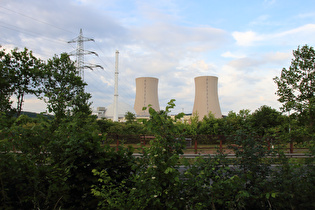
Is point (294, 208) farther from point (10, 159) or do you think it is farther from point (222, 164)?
point (10, 159)

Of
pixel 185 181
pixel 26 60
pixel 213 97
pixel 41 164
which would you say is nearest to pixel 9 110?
pixel 26 60

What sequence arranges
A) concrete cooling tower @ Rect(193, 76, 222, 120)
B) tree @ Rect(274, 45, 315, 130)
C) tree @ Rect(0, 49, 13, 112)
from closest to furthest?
tree @ Rect(274, 45, 315, 130) → tree @ Rect(0, 49, 13, 112) → concrete cooling tower @ Rect(193, 76, 222, 120)

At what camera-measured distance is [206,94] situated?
133 ft

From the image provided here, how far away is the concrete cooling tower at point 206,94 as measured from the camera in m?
40.6

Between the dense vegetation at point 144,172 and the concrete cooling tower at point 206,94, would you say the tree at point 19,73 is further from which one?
the concrete cooling tower at point 206,94

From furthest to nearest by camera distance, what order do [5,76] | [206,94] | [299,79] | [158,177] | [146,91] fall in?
[146,91]
[206,94]
[5,76]
[299,79]
[158,177]

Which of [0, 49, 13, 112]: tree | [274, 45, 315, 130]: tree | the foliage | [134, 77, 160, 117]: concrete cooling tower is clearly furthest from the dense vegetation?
[134, 77, 160, 117]: concrete cooling tower

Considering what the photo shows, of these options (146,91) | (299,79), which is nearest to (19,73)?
(299,79)

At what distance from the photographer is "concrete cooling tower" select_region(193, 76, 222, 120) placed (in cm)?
4056

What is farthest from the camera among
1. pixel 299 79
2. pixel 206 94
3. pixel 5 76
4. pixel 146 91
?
pixel 146 91

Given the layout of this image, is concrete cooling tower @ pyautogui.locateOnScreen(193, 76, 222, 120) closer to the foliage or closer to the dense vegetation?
the dense vegetation

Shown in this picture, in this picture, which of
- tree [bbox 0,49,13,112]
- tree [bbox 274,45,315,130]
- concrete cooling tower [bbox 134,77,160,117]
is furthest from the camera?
concrete cooling tower [bbox 134,77,160,117]

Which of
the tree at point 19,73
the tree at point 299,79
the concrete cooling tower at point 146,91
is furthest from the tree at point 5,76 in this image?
the concrete cooling tower at point 146,91

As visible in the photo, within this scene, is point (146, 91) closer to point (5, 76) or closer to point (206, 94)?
point (206, 94)
